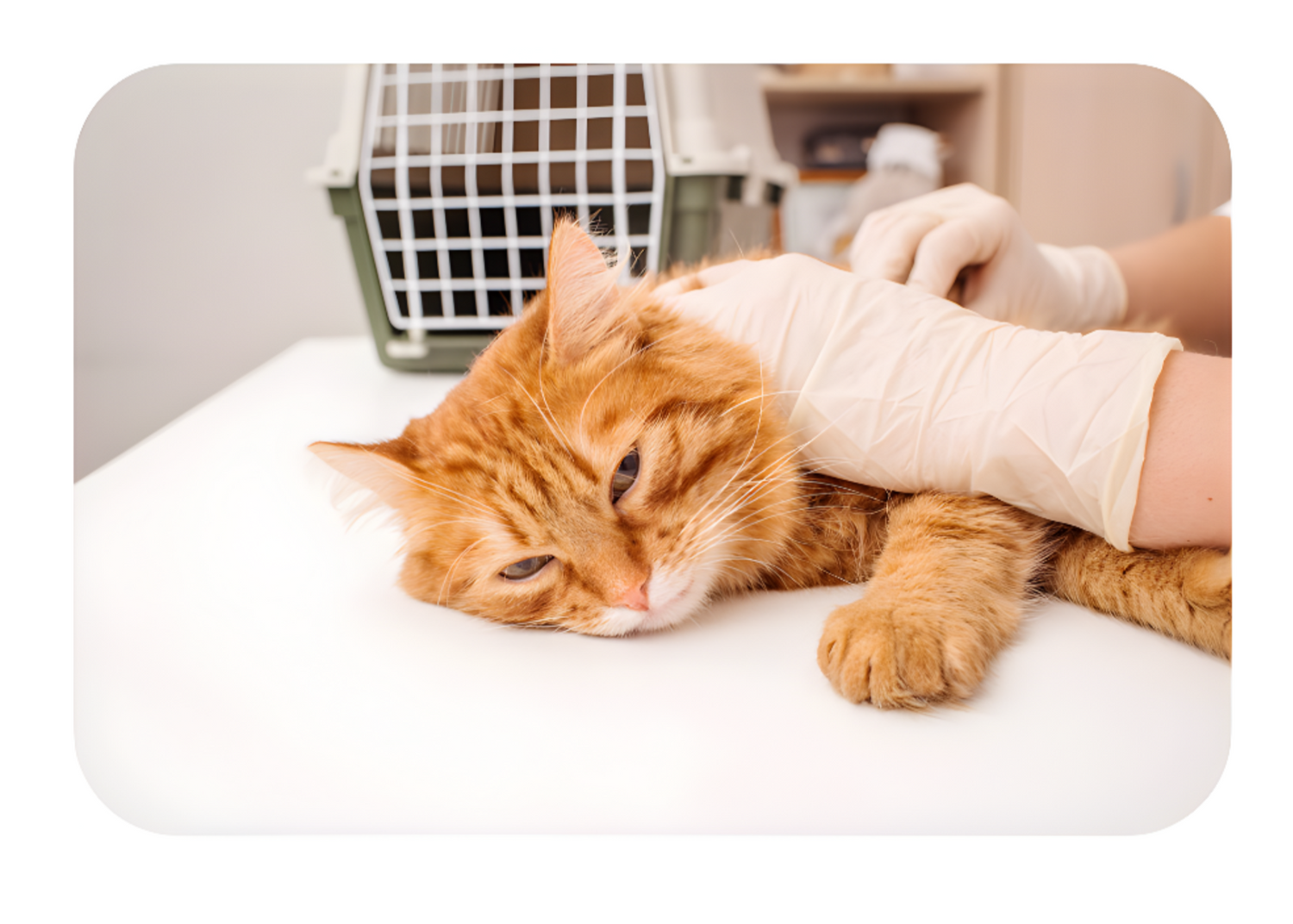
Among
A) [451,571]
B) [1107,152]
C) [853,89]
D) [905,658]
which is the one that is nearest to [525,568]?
[451,571]

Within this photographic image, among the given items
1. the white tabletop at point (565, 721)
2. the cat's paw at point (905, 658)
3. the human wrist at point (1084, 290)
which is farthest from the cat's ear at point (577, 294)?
the human wrist at point (1084, 290)

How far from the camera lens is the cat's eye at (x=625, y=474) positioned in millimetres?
1118

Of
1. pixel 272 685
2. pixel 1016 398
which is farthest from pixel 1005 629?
pixel 272 685

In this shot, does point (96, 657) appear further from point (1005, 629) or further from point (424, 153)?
point (1005, 629)

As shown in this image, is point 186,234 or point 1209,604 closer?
point 1209,604

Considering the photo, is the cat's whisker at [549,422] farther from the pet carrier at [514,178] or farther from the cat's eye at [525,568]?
the pet carrier at [514,178]

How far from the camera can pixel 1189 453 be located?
1.04 m

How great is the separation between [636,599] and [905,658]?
1.04 feet

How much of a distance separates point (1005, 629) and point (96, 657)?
1.15m

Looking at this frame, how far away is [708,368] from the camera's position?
120 cm

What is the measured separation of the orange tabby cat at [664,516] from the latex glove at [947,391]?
0.16ft

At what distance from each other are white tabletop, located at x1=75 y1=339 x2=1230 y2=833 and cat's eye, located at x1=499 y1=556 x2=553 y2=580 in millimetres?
77

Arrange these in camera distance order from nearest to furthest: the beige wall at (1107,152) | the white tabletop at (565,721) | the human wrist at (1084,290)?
the white tabletop at (565,721) < the beige wall at (1107,152) < the human wrist at (1084,290)

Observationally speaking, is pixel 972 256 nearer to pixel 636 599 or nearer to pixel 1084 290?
pixel 1084 290
